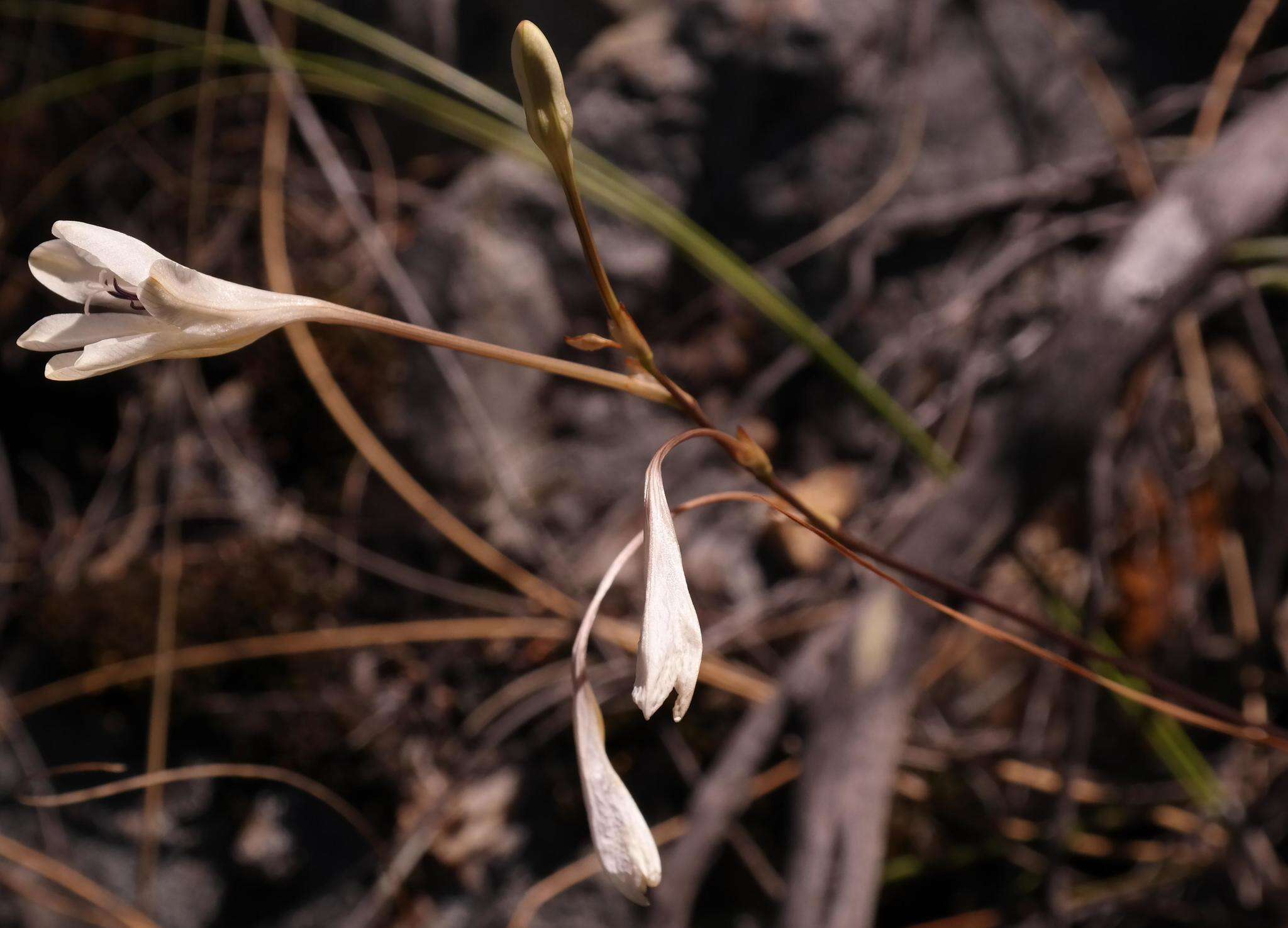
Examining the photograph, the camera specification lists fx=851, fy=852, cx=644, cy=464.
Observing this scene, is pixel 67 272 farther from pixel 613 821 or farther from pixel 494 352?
pixel 613 821

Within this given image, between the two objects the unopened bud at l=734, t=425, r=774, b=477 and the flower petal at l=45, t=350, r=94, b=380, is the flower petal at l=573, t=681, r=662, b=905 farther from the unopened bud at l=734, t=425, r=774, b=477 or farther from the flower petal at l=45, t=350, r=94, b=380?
the flower petal at l=45, t=350, r=94, b=380

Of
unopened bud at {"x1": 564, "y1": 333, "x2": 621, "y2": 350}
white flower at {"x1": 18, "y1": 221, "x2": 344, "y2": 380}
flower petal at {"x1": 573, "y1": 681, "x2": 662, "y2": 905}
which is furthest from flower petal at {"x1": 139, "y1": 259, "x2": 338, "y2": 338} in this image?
flower petal at {"x1": 573, "y1": 681, "x2": 662, "y2": 905}

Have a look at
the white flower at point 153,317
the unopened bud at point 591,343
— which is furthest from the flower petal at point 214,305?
the unopened bud at point 591,343

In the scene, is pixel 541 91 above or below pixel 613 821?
above

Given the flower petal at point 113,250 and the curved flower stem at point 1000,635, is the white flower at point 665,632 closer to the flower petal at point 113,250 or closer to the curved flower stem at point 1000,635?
the curved flower stem at point 1000,635

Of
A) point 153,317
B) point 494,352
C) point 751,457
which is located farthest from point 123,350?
point 751,457

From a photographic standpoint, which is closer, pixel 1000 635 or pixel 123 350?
pixel 123 350
